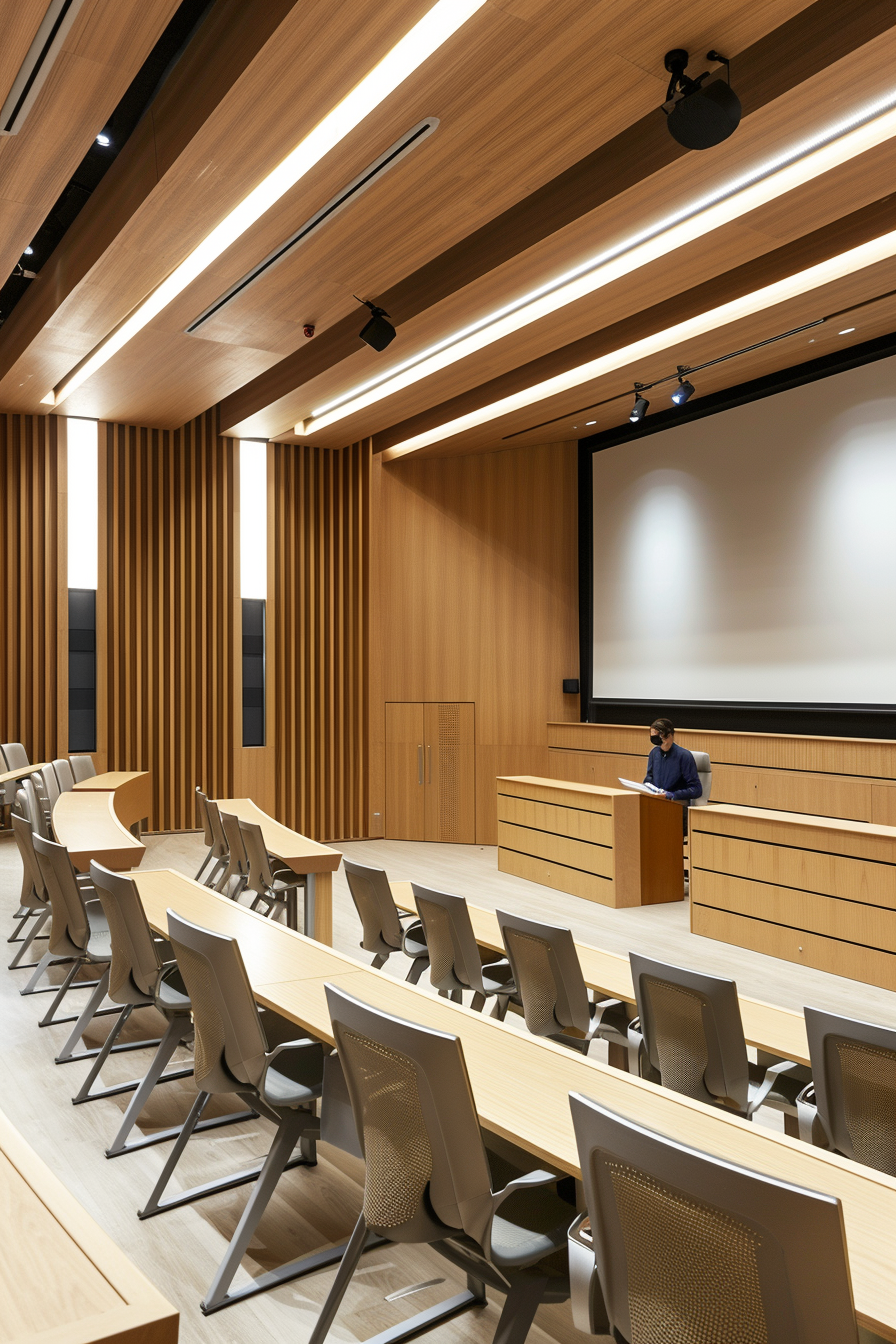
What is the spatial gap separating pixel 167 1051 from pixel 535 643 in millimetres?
8123

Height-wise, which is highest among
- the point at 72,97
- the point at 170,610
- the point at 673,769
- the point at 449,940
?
the point at 72,97

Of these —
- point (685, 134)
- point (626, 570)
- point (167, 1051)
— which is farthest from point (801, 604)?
point (167, 1051)

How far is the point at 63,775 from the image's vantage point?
8633 millimetres

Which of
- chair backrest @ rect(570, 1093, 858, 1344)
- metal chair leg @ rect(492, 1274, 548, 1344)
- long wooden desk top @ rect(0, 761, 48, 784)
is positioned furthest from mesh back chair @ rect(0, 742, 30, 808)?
chair backrest @ rect(570, 1093, 858, 1344)

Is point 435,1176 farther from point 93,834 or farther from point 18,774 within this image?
point 18,774

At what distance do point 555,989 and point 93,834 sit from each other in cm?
317

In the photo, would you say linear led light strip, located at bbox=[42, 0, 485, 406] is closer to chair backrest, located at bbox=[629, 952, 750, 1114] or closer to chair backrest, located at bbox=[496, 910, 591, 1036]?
chair backrest, located at bbox=[496, 910, 591, 1036]

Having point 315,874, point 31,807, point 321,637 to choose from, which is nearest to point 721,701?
point 321,637

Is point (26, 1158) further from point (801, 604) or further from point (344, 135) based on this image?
point (801, 604)

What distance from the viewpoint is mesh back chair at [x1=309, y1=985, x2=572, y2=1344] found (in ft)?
6.40

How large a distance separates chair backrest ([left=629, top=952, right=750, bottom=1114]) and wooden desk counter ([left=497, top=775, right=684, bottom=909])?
184 inches

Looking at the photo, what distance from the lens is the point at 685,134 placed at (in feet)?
14.1

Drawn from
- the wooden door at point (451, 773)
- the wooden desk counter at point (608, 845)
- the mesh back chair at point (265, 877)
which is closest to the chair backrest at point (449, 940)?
the mesh back chair at point (265, 877)

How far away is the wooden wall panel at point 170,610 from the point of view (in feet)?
33.7
